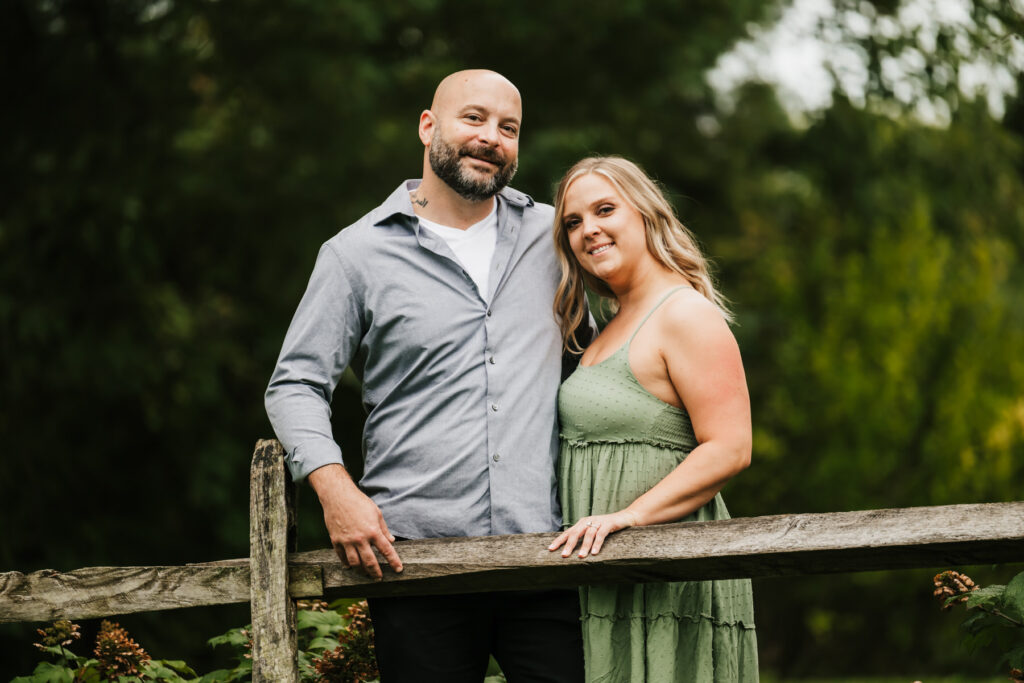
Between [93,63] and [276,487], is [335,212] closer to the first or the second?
[93,63]

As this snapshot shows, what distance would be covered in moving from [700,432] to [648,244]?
1.94ft

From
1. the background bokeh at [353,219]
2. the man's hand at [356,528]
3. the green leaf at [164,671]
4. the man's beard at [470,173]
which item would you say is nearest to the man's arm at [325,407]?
the man's hand at [356,528]

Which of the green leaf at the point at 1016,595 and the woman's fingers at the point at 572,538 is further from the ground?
the woman's fingers at the point at 572,538

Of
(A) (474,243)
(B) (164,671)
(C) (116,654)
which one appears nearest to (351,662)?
(B) (164,671)

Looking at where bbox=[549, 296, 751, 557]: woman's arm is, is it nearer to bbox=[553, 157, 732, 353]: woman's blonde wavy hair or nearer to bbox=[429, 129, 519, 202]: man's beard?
bbox=[553, 157, 732, 353]: woman's blonde wavy hair

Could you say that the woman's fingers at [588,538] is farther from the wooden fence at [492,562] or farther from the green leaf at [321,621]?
the green leaf at [321,621]

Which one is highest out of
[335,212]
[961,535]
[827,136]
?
[827,136]

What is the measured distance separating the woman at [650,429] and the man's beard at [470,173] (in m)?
0.21

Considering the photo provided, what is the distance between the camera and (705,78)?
1016cm

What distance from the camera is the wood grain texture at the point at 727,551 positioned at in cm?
235

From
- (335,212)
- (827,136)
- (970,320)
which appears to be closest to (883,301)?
(970,320)

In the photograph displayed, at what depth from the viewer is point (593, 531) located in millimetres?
2510

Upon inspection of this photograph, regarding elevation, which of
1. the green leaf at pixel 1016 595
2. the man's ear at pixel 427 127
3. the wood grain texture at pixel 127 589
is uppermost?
the man's ear at pixel 427 127

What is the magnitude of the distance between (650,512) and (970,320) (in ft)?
27.6
